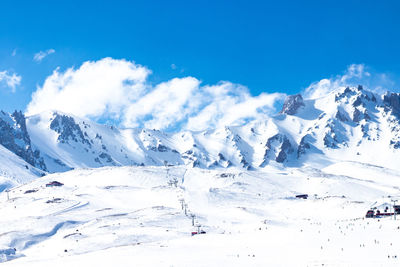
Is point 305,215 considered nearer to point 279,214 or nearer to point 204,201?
point 279,214

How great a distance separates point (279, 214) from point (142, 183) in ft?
178

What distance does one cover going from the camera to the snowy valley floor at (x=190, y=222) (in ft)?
89.8

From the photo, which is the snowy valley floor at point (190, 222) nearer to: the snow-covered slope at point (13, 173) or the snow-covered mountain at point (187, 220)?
the snow-covered mountain at point (187, 220)

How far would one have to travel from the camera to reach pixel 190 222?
78.3 meters

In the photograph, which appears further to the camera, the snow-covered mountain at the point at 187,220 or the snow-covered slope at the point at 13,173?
the snow-covered slope at the point at 13,173

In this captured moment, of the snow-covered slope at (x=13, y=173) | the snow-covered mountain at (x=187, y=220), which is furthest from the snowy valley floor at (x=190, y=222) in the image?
the snow-covered slope at (x=13, y=173)

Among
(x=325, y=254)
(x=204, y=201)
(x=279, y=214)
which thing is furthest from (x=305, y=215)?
(x=325, y=254)

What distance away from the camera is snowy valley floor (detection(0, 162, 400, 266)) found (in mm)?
27359

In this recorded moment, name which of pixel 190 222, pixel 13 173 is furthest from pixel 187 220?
pixel 13 173

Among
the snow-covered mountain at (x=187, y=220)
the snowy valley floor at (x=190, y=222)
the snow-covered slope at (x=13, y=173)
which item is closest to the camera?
the snowy valley floor at (x=190, y=222)

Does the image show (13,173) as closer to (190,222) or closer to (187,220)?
(187,220)

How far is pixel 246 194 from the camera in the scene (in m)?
124

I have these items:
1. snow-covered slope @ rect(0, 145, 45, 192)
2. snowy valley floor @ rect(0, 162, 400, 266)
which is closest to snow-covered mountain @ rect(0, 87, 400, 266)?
snowy valley floor @ rect(0, 162, 400, 266)

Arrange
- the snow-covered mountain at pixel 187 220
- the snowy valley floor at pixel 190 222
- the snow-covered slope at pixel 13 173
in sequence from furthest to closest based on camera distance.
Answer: the snow-covered slope at pixel 13 173 → the snow-covered mountain at pixel 187 220 → the snowy valley floor at pixel 190 222
